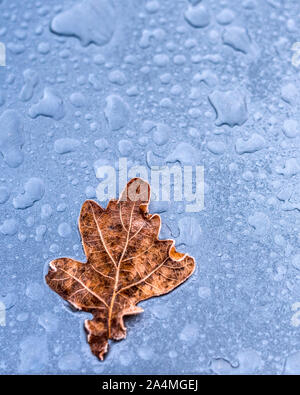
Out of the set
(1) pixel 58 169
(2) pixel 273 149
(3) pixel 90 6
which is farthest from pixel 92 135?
(2) pixel 273 149

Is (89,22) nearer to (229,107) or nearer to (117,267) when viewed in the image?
(229,107)

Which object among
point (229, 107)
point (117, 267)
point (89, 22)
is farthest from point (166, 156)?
point (89, 22)

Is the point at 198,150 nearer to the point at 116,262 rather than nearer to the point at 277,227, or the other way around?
the point at 277,227

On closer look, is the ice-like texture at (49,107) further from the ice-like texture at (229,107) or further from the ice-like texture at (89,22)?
the ice-like texture at (229,107)

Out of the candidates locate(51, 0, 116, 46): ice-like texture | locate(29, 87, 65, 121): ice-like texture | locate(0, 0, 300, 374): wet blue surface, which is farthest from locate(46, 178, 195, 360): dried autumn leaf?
locate(51, 0, 116, 46): ice-like texture

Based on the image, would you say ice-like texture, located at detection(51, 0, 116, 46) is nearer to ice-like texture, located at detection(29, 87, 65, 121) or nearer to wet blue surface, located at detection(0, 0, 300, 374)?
wet blue surface, located at detection(0, 0, 300, 374)
